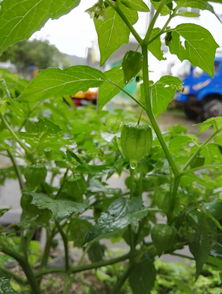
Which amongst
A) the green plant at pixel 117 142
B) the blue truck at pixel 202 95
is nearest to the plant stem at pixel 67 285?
the green plant at pixel 117 142

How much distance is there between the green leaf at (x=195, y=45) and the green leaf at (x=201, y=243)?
0.50 feet

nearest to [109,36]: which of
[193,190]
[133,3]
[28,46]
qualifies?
[133,3]

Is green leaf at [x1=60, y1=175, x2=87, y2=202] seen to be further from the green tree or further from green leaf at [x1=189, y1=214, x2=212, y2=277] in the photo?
the green tree

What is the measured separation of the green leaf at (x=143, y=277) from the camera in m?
0.45

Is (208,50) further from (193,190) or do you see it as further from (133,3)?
(193,190)

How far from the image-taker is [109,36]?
331 mm

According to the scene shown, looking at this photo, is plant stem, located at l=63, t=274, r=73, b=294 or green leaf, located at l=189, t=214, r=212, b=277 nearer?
green leaf, located at l=189, t=214, r=212, b=277

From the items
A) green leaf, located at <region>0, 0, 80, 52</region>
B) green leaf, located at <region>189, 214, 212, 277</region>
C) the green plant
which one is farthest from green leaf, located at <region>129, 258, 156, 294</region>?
green leaf, located at <region>0, 0, 80, 52</region>

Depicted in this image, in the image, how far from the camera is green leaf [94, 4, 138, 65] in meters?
0.32

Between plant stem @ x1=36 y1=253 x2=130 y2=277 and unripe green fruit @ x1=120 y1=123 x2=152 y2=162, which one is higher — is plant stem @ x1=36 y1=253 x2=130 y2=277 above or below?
below

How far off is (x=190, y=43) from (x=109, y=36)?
78 millimetres

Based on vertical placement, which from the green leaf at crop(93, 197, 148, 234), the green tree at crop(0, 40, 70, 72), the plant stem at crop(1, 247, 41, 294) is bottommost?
the plant stem at crop(1, 247, 41, 294)

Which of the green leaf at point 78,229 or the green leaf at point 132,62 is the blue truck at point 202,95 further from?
the green leaf at point 132,62

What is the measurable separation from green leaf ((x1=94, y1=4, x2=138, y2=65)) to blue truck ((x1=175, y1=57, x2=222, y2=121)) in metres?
1.29
